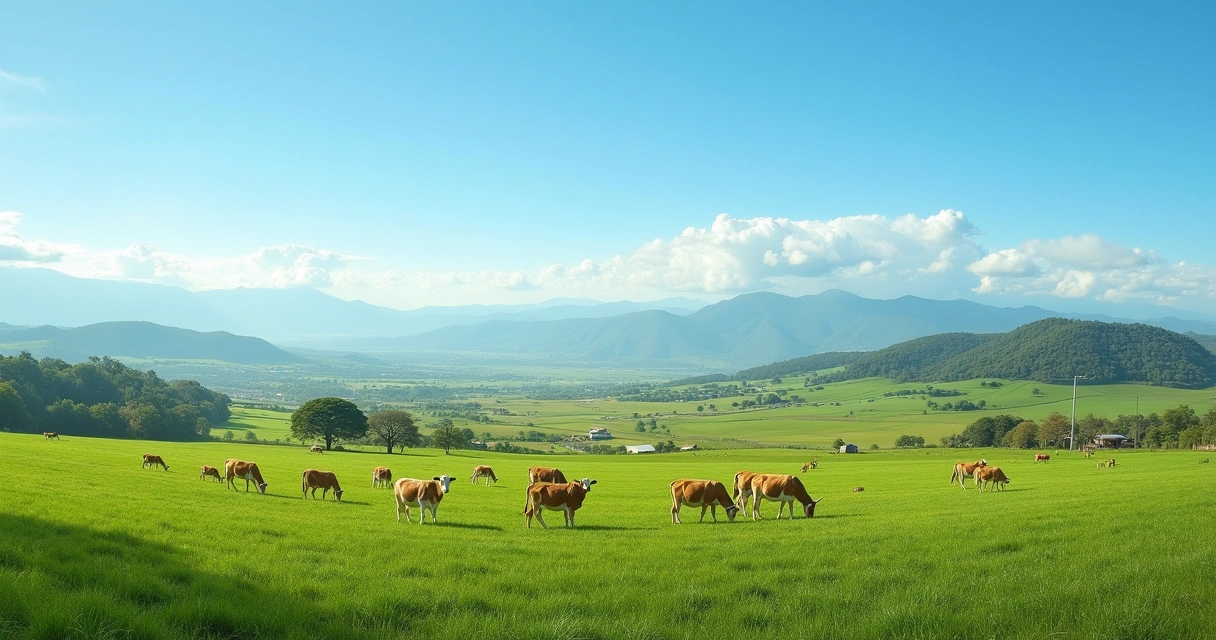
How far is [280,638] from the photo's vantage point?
6.75 m

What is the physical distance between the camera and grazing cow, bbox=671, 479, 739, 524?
19719 millimetres

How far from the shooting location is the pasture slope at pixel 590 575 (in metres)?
7.25

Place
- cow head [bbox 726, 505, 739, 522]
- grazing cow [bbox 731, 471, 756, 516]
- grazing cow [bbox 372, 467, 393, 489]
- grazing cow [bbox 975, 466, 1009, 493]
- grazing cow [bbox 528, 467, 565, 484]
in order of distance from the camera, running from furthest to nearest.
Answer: grazing cow [bbox 372, 467, 393, 489] < grazing cow [bbox 528, 467, 565, 484] < grazing cow [bbox 975, 466, 1009, 493] < grazing cow [bbox 731, 471, 756, 516] < cow head [bbox 726, 505, 739, 522]

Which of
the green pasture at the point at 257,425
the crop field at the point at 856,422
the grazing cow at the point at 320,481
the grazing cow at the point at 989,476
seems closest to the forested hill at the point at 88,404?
the green pasture at the point at 257,425

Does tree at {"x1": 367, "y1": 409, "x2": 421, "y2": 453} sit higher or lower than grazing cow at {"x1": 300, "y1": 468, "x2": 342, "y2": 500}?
lower

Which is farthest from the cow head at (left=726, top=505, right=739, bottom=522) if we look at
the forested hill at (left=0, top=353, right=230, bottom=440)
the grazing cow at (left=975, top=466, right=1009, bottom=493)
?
the forested hill at (left=0, top=353, right=230, bottom=440)

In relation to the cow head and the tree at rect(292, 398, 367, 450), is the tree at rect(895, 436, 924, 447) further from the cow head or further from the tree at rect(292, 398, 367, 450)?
the cow head

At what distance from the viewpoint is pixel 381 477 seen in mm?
33031

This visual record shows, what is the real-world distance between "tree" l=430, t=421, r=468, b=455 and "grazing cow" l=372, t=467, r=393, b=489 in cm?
5149

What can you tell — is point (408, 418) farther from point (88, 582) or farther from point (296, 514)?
point (88, 582)

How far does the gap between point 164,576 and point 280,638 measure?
3.13 metres

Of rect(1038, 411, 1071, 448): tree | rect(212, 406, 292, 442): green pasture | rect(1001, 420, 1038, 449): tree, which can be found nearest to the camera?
rect(1038, 411, 1071, 448): tree

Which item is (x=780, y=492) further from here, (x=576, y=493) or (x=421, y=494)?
(x=421, y=494)

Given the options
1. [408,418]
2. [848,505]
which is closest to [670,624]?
[848,505]
